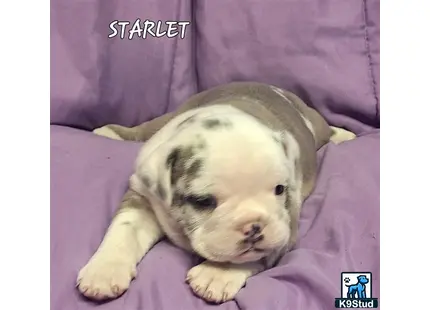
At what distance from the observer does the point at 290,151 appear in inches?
58.1

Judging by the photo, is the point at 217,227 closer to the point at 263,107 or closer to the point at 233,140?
the point at 233,140

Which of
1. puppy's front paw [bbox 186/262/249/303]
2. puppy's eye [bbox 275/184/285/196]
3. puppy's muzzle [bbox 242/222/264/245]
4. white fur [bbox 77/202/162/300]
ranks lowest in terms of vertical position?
puppy's front paw [bbox 186/262/249/303]

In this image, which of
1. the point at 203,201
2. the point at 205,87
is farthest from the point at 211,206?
the point at 205,87

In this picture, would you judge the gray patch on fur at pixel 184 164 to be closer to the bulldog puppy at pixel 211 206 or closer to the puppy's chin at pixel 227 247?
the bulldog puppy at pixel 211 206

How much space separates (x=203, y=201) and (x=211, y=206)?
0.02 meters

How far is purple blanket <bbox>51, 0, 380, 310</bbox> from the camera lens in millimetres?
1292

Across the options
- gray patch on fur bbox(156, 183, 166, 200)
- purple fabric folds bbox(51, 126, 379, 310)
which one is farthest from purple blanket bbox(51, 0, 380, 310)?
gray patch on fur bbox(156, 183, 166, 200)

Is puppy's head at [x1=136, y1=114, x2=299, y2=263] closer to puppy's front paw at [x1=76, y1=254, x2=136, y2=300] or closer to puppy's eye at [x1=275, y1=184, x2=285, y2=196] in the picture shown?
puppy's eye at [x1=275, y1=184, x2=285, y2=196]

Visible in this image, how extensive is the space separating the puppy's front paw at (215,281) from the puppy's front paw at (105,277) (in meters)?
0.12

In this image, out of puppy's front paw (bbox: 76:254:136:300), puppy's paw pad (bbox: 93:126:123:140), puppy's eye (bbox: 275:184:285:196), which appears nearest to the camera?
puppy's front paw (bbox: 76:254:136:300)

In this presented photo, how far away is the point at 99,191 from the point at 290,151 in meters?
0.46

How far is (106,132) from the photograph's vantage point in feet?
6.47

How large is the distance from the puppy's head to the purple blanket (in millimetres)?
84

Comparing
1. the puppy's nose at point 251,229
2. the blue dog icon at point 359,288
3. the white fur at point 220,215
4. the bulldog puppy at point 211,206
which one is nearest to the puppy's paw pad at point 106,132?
the bulldog puppy at point 211,206
